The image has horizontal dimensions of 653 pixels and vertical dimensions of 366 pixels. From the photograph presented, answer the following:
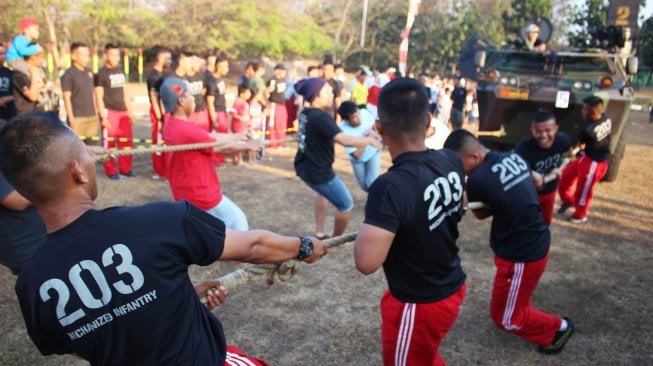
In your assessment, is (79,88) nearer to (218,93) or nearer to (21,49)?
(21,49)

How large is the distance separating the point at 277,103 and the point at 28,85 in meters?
4.87

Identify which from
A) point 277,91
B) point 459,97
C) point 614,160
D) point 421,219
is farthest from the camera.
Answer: point 459,97

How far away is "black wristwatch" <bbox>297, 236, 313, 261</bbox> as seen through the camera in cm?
205

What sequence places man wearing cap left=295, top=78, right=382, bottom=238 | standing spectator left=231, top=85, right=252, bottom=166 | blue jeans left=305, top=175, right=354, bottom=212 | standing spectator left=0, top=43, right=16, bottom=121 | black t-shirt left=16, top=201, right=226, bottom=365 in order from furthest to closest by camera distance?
standing spectator left=231, top=85, right=252, bottom=166 → standing spectator left=0, top=43, right=16, bottom=121 → blue jeans left=305, top=175, right=354, bottom=212 → man wearing cap left=295, top=78, right=382, bottom=238 → black t-shirt left=16, top=201, right=226, bottom=365

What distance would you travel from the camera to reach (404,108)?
2.25m

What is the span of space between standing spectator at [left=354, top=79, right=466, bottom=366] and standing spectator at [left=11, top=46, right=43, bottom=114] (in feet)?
19.1

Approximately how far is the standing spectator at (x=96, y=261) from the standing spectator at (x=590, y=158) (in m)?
5.92

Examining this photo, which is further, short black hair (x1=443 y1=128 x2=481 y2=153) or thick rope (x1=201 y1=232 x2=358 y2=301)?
short black hair (x1=443 y1=128 x2=481 y2=153)

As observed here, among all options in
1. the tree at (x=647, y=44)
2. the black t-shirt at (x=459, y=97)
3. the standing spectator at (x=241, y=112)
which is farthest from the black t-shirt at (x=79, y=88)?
the tree at (x=647, y=44)

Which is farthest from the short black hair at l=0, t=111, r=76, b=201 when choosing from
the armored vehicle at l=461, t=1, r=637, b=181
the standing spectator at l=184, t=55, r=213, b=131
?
the armored vehicle at l=461, t=1, r=637, b=181

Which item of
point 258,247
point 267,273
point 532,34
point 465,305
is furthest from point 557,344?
point 532,34

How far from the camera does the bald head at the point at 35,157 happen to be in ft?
4.70

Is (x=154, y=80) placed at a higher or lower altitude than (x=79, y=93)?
higher

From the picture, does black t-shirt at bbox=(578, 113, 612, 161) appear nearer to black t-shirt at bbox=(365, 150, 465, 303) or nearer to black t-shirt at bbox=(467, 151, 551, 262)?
black t-shirt at bbox=(467, 151, 551, 262)
